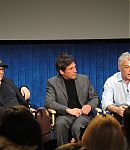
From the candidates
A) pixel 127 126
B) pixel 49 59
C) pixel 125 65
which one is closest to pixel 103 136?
pixel 127 126

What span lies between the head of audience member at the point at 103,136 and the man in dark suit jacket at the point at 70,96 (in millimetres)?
2237

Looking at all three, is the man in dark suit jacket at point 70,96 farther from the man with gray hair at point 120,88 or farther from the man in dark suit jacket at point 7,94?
the man in dark suit jacket at point 7,94

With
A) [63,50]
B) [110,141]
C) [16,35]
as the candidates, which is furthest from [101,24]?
[110,141]

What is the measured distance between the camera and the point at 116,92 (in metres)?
4.57

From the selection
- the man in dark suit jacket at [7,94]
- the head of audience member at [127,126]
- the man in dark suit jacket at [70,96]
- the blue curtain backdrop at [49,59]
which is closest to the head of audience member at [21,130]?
the head of audience member at [127,126]

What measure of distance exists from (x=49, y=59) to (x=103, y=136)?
450 cm

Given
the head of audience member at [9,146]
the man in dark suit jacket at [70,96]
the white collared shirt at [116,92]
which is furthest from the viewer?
the white collared shirt at [116,92]

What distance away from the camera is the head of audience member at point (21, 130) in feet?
5.68

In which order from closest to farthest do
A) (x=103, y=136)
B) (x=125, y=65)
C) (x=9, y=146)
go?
(x=9, y=146), (x=103, y=136), (x=125, y=65)

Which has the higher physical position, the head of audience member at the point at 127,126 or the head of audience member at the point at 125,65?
the head of audience member at the point at 125,65

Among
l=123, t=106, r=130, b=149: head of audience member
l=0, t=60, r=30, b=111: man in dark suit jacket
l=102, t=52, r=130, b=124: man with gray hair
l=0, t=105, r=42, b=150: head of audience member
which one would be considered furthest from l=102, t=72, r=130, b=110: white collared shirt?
l=0, t=105, r=42, b=150: head of audience member

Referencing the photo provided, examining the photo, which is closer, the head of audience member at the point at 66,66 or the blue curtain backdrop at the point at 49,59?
the head of audience member at the point at 66,66

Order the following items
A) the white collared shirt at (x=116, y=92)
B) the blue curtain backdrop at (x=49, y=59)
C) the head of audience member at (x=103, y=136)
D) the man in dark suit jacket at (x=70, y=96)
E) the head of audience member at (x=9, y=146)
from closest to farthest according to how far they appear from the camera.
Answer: the head of audience member at (x=9, y=146) < the head of audience member at (x=103, y=136) < the man in dark suit jacket at (x=70, y=96) < the white collared shirt at (x=116, y=92) < the blue curtain backdrop at (x=49, y=59)

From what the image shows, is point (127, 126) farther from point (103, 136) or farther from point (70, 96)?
point (70, 96)
